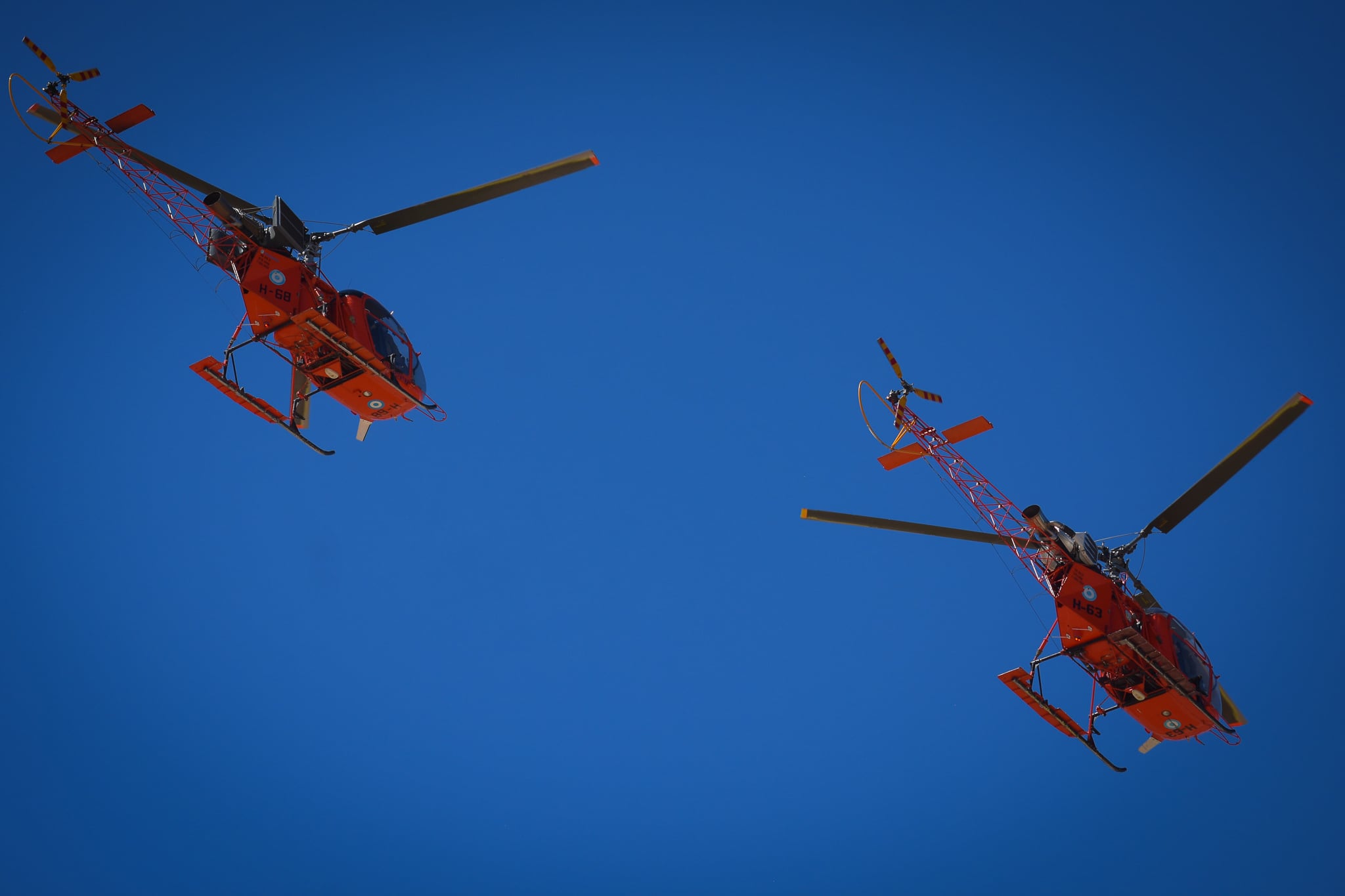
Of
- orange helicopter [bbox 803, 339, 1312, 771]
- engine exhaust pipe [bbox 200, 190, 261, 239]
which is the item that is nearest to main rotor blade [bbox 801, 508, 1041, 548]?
orange helicopter [bbox 803, 339, 1312, 771]

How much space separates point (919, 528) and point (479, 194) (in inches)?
245

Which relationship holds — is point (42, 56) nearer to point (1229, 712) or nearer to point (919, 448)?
point (919, 448)

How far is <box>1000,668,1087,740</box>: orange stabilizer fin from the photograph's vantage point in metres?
12.5

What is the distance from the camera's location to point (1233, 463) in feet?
39.8

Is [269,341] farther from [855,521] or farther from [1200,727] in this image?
[1200,727]

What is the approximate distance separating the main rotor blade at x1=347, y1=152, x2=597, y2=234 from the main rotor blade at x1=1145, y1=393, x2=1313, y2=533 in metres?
7.65

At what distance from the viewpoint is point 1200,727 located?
12.5 meters

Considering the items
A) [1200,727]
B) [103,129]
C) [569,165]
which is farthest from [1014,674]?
[103,129]

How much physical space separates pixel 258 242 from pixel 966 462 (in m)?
8.49

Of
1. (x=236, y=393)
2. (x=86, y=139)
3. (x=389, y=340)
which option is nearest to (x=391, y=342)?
(x=389, y=340)

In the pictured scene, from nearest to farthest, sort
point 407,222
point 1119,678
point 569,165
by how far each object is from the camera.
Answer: point 569,165 → point 407,222 → point 1119,678

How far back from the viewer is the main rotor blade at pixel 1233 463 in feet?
38.5

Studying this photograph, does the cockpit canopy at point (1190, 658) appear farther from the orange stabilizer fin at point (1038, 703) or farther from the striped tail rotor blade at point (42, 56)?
the striped tail rotor blade at point (42, 56)

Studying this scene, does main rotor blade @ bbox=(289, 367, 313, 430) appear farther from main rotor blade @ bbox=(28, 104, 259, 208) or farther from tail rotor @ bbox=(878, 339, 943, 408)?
tail rotor @ bbox=(878, 339, 943, 408)
